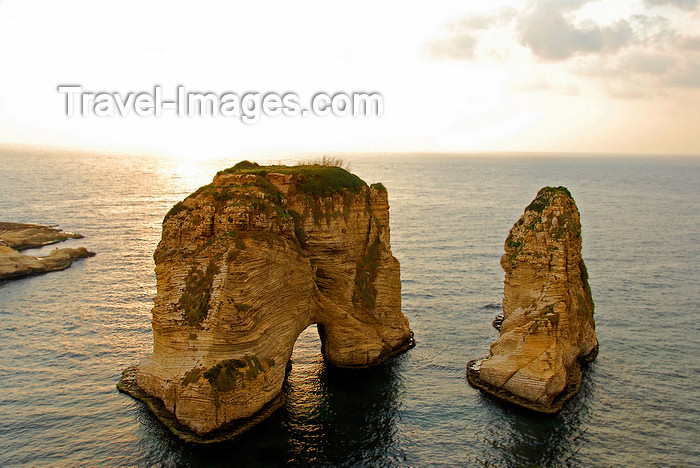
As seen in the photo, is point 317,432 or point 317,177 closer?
point 317,432

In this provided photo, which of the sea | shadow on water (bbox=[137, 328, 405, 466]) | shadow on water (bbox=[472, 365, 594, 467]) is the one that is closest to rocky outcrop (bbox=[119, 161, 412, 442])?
shadow on water (bbox=[137, 328, 405, 466])

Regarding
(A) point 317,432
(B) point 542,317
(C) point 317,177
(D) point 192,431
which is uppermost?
(C) point 317,177

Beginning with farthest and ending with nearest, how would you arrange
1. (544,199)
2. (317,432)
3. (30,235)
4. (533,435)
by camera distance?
(30,235) → (544,199) → (317,432) → (533,435)

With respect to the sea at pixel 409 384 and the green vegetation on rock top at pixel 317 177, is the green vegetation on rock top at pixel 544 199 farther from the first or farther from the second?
the green vegetation on rock top at pixel 317 177

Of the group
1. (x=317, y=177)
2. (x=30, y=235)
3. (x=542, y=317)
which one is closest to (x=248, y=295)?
(x=317, y=177)

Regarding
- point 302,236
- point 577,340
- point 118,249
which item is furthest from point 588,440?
point 118,249

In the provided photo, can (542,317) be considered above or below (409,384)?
above

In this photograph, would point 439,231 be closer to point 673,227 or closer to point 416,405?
point 673,227

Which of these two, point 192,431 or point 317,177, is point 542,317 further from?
point 192,431

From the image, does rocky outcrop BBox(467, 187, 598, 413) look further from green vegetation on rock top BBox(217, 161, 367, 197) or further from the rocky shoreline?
the rocky shoreline
